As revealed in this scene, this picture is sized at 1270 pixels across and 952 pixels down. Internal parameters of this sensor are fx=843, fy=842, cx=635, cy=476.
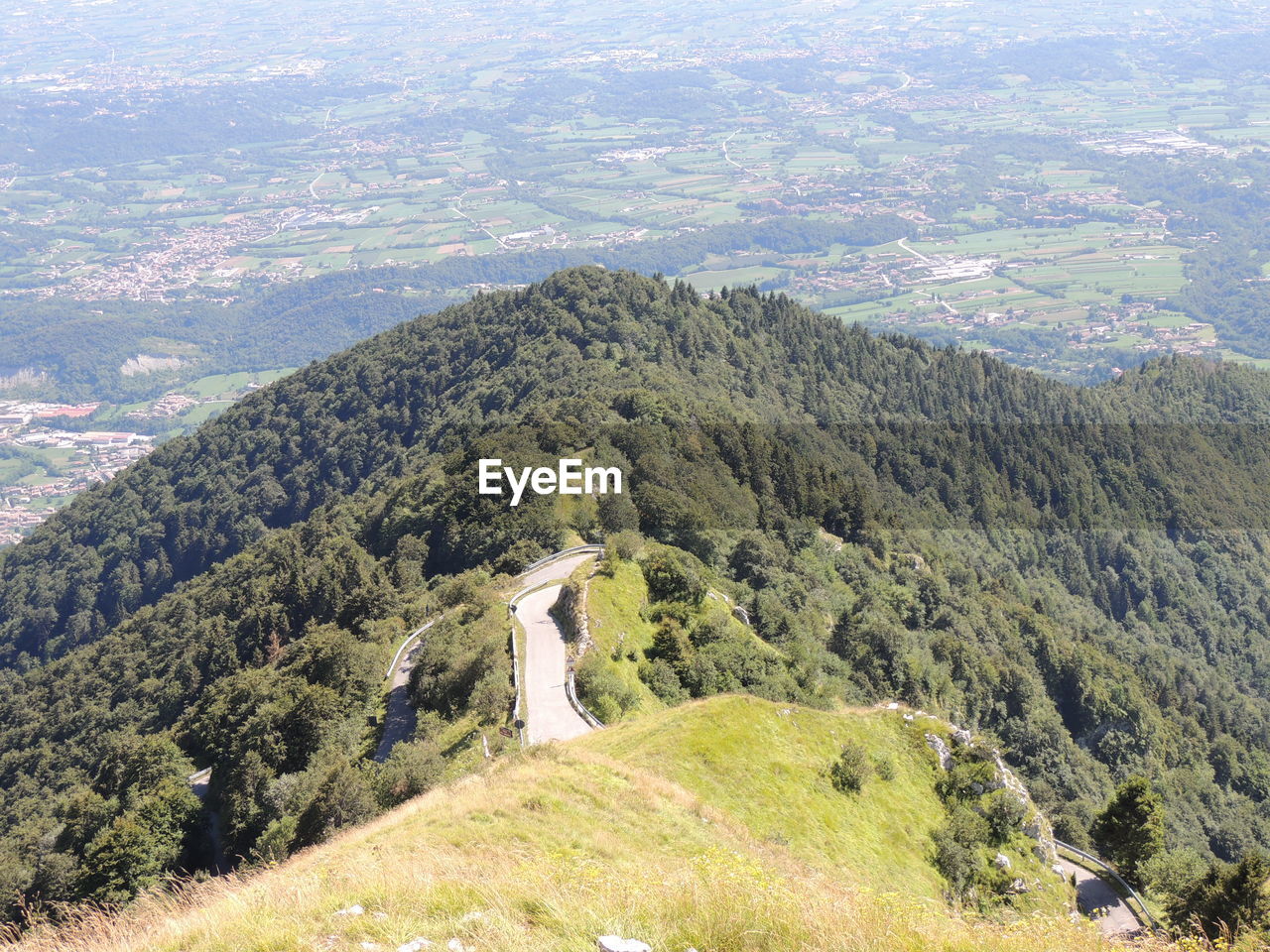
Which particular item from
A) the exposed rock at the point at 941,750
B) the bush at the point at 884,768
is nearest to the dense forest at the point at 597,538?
the exposed rock at the point at 941,750

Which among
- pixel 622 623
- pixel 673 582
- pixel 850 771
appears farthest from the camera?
pixel 673 582

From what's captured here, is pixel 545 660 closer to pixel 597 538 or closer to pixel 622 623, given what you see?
pixel 622 623

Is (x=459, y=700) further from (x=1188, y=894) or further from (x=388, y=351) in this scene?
(x=388, y=351)

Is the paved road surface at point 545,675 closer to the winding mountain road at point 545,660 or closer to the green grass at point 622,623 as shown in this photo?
the winding mountain road at point 545,660

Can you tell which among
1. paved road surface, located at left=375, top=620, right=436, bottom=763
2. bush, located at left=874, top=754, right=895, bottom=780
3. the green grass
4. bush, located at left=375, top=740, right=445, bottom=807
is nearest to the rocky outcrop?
bush, located at left=874, top=754, right=895, bottom=780

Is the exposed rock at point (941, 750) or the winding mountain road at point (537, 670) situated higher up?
the winding mountain road at point (537, 670)

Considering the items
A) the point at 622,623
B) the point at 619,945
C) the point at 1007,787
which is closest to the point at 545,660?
the point at 622,623

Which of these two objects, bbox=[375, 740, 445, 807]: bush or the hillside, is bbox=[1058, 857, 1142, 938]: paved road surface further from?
bbox=[375, 740, 445, 807]: bush
